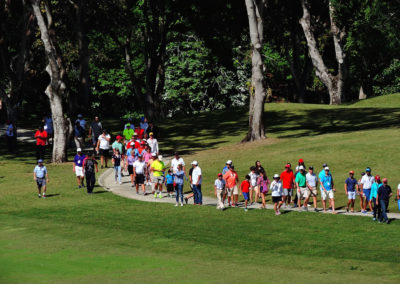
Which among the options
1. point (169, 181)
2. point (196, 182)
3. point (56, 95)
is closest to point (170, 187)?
point (169, 181)

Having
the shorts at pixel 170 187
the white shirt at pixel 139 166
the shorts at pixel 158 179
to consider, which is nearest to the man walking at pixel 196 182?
the shorts at pixel 170 187

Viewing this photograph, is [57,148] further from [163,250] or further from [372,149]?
[163,250]

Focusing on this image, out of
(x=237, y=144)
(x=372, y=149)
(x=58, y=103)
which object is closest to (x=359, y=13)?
(x=237, y=144)

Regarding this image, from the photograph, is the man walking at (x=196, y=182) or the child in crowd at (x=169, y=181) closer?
the man walking at (x=196, y=182)

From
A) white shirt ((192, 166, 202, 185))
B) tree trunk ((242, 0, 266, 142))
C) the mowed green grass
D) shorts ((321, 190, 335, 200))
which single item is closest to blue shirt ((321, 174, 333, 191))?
shorts ((321, 190, 335, 200))

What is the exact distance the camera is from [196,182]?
27.9 meters

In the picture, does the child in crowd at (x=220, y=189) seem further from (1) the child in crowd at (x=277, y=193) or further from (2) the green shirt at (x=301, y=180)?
(2) the green shirt at (x=301, y=180)

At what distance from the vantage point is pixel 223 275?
16484 millimetres

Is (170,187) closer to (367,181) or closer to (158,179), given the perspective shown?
(158,179)

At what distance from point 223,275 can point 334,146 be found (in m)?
22.3

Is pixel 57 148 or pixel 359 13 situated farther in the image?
pixel 359 13

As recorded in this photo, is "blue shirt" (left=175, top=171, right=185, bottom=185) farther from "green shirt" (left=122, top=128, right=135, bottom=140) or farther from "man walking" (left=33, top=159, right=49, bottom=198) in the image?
"green shirt" (left=122, top=128, right=135, bottom=140)

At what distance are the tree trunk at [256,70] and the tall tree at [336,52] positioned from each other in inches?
645

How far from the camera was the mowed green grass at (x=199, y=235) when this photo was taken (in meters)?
17.0
